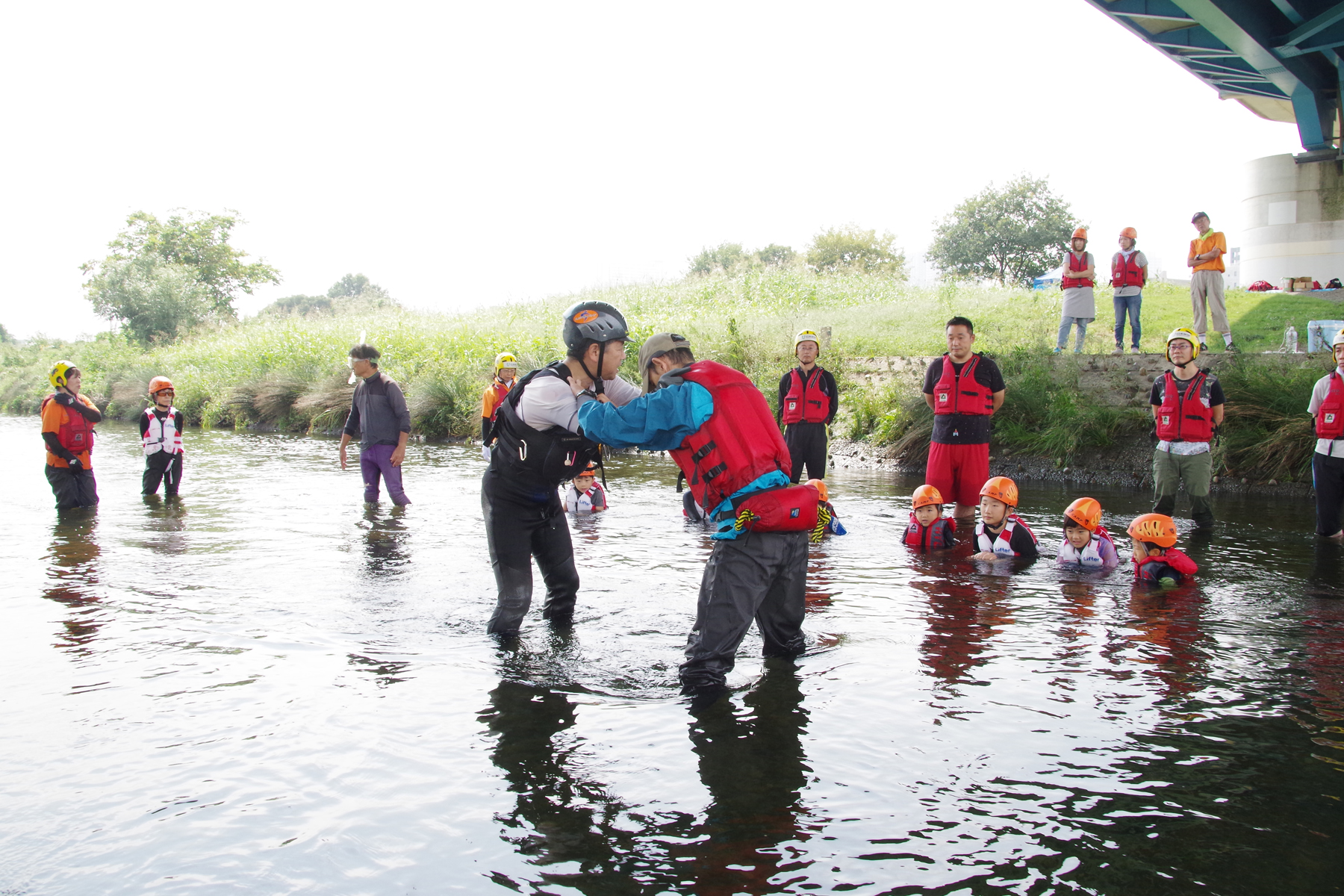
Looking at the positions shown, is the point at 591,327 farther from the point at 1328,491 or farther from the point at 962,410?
the point at 1328,491

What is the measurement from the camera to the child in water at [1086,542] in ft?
26.0

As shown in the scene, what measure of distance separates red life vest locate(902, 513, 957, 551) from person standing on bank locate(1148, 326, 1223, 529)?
2.53 meters

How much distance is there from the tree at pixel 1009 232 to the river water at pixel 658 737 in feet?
167

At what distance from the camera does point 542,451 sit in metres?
5.25

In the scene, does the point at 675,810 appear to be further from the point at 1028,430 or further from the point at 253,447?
the point at 253,447

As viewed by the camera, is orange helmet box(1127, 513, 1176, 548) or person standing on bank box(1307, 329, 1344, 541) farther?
person standing on bank box(1307, 329, 1344, 541)

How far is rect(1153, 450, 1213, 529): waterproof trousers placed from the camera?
973 cm

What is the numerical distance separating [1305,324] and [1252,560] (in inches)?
455

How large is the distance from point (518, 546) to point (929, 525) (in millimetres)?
4906

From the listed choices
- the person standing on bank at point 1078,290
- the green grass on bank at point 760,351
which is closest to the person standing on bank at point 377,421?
the green grass on bank at point 760,351

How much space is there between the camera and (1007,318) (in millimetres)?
21344

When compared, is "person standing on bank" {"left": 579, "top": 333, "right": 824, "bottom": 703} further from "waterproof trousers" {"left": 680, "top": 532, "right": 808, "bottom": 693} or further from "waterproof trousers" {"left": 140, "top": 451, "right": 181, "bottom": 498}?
"waterproof trousers" {"left": 140, "top": 451, "right": 181, "bottom": 498}

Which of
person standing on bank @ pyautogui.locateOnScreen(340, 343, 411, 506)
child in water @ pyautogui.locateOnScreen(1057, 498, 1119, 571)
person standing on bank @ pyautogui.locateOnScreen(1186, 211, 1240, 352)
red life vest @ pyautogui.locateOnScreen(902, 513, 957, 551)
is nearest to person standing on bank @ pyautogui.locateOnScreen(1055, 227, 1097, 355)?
person standing on bank @ pyautogui.locateOnScreen(1186, 211, 1240, 352)

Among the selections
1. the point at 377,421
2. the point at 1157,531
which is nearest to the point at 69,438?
the point at 377,421
